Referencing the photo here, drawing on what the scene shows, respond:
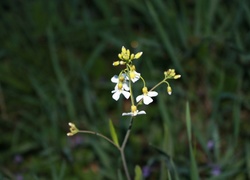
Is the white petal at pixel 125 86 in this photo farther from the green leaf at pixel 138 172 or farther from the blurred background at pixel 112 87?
the blurred background at pixel 112 87

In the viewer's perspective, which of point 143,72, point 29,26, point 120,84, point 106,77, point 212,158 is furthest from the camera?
point 29,26

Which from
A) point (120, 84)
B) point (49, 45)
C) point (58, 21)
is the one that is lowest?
point (120, 84)

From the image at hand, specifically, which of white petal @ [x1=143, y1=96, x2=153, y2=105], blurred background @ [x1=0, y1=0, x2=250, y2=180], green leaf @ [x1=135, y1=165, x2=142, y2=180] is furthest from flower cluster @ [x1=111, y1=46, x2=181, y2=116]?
blurred background @ [x1=0, y1=0, x2=250, y2=180]

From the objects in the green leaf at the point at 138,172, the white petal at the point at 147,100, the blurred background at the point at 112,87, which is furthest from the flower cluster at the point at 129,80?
the blurred background at the point at 112,87

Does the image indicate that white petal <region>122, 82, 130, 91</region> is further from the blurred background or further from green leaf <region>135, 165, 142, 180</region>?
the blurred background

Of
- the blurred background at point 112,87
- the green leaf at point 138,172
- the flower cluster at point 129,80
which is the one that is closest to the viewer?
the flower cluster at point 129,80

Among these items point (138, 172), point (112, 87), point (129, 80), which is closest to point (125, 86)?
point (129, 80)

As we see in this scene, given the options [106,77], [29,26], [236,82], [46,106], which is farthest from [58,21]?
[236,82]

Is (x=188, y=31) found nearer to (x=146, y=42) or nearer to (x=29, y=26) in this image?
(x=146, y=42)
